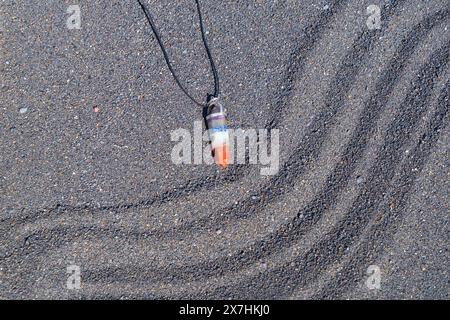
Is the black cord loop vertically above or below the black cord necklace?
above

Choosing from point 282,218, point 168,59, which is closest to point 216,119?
point 168,59

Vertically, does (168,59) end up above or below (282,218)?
above

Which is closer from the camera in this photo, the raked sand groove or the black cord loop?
the raked sand groove

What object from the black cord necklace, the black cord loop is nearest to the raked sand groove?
the black cord necklace

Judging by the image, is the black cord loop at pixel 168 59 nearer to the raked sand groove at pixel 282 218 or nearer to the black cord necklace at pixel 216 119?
the black cord necklace at pixel 216 119

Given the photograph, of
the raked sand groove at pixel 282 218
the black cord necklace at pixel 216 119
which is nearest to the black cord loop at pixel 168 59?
the black cord necklace at pixel 216 119

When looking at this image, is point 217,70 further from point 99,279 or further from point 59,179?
point 99,279

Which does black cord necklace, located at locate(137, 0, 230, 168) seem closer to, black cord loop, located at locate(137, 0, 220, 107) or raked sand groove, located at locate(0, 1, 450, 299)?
black cord loop, located at locate(137, 0, 220, 107)

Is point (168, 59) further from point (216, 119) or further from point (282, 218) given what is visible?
point (282, 218)
